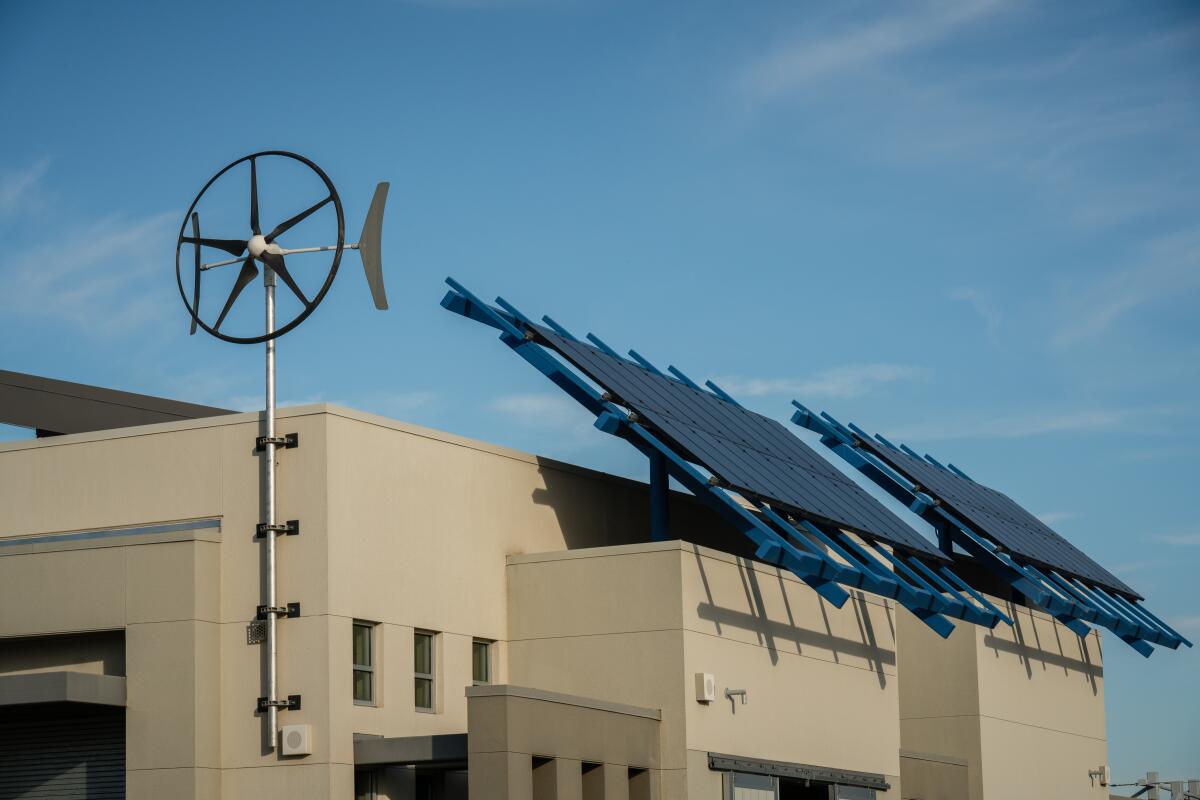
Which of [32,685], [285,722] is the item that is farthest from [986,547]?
[32,685]

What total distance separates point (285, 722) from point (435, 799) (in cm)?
295

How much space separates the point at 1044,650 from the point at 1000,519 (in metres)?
3.49

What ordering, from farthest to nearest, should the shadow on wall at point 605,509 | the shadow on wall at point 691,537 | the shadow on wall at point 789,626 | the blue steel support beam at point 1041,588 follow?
the blue steel support beam at point 1041,588
the shadow on wall at point 605,509
the shadow on wall at point 691,537
the shadow on wall at point 789,626

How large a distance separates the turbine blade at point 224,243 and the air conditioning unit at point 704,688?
29.4ft

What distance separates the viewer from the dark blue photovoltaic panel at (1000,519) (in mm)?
38812

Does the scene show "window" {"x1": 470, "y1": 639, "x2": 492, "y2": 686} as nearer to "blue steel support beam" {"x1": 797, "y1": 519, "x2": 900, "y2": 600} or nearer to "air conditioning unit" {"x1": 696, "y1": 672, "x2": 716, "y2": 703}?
"air conditioning unit" {"x1": 696, "y1": 672, "x2": 716, "y2": 703}

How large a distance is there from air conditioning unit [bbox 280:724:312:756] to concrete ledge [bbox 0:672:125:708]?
2364 millimetres

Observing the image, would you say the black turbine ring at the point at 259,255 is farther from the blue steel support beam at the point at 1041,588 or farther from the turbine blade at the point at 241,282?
the blue steel support beam at the point at 1041,588

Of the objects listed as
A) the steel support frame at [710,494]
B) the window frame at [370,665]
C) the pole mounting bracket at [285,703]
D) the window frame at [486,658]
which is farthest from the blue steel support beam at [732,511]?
the pole mounting bracket at [285,703]

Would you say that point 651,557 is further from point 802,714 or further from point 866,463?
point 866,463

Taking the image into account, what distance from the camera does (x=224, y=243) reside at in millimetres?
26000

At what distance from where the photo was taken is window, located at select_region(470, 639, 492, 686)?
28.0 meters

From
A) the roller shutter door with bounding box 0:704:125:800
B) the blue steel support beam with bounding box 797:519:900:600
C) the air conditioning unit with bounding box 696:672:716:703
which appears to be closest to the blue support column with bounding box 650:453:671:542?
the blue steel support beam with bounding box 797:519:900:600

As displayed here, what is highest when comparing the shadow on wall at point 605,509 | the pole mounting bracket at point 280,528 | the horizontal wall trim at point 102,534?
the shadow on wall at point 605,509
